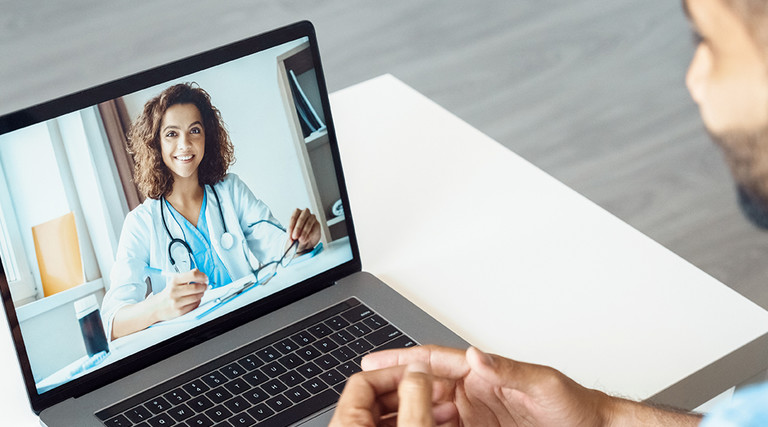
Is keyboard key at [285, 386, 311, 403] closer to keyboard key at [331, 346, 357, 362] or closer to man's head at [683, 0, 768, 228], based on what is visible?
keyboard key at [331, 346, 357, 362]

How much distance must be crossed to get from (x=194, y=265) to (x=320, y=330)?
16cm

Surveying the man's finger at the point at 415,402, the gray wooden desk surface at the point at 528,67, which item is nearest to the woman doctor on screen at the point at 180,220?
the man's finger at the point at 415,402

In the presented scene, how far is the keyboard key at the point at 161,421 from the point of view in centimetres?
87

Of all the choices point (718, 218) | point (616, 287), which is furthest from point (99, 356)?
point (718, 218)

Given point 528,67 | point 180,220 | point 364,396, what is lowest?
point 528,67

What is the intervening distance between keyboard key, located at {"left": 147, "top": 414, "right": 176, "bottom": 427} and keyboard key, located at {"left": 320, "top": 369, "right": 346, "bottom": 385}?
157 millimetres

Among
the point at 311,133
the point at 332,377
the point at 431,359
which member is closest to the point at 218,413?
the point at 332,377

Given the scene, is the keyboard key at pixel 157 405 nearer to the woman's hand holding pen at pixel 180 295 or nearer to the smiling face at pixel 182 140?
the woman's hand holding pen at pixel 180 295

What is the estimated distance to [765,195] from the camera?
59cm

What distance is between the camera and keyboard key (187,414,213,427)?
2.85 ft

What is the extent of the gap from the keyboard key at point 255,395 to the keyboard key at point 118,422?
118mm

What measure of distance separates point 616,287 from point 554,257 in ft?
0.28

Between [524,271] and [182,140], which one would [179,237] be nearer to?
[182,140]

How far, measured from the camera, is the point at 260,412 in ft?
2.88
